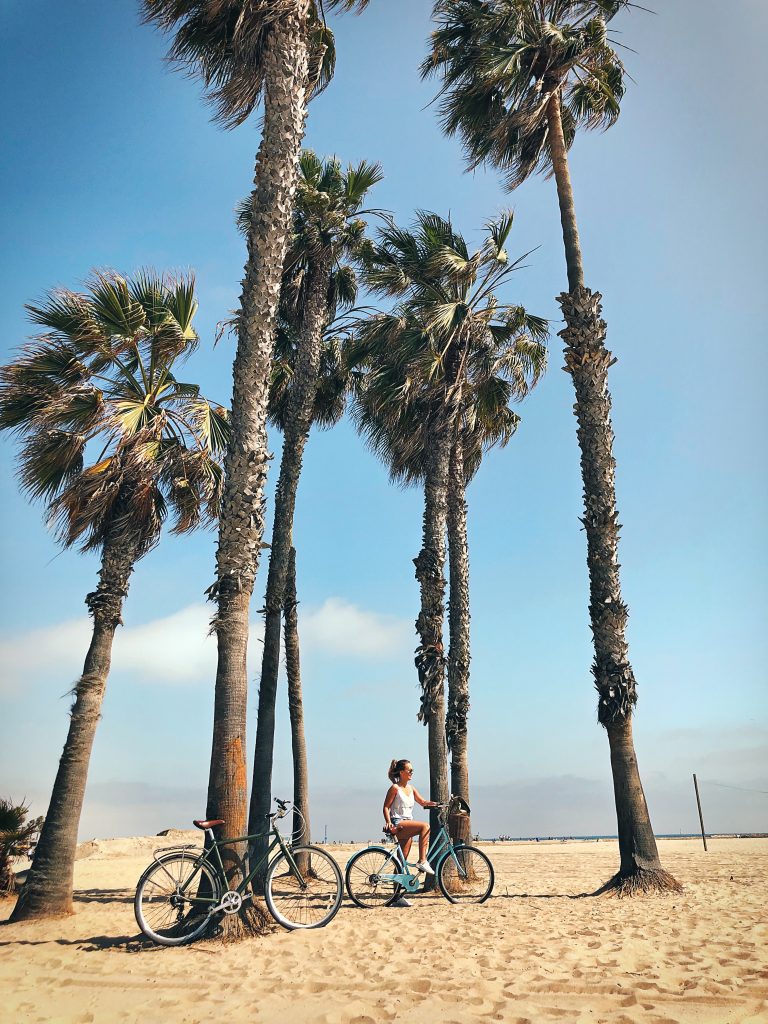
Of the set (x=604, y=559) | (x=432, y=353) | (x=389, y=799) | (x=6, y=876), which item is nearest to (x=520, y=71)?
(x=432, y=353)

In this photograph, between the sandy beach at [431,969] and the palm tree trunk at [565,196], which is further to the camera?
the palm tree trunk at [565,196]

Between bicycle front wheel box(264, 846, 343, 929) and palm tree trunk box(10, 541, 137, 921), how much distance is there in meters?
3.96

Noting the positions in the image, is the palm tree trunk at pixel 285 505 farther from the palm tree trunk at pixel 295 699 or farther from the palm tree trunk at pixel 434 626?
the palm tree trunk at pixel 434 626

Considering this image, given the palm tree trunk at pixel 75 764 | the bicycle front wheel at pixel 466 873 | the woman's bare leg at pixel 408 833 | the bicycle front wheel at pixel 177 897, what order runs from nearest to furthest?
the bicycle front wheel at pixel 177 897
the woman's bare leg at pixel 408 833
the bicycle front wheel at pixel 466 873
the palm tree trunk at pixel 75 764

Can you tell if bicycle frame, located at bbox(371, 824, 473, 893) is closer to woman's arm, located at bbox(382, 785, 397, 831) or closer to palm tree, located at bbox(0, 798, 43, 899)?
woman's arm, located at bbox(382, 785, 397, 831)

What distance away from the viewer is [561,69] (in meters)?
14.3

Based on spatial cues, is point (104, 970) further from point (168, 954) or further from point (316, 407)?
point (316, 407)

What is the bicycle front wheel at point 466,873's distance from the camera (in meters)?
9.48

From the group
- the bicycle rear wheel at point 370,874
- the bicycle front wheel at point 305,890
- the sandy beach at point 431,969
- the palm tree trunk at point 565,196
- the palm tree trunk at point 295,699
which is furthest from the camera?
the palm tree trunk at point 295,699

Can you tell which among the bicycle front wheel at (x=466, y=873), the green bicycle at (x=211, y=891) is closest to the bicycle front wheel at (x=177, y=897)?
the green bicycle at (x=211, y=891)

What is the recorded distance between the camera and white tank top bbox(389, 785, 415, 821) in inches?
360

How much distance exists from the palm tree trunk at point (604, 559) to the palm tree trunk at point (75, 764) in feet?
25.7

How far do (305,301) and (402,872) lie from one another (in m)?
12.3

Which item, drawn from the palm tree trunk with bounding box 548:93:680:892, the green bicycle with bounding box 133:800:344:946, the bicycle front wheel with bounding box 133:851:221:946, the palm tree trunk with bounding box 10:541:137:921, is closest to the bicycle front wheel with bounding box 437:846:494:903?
the palm tree trunk with bounding box 548:93:680:892
